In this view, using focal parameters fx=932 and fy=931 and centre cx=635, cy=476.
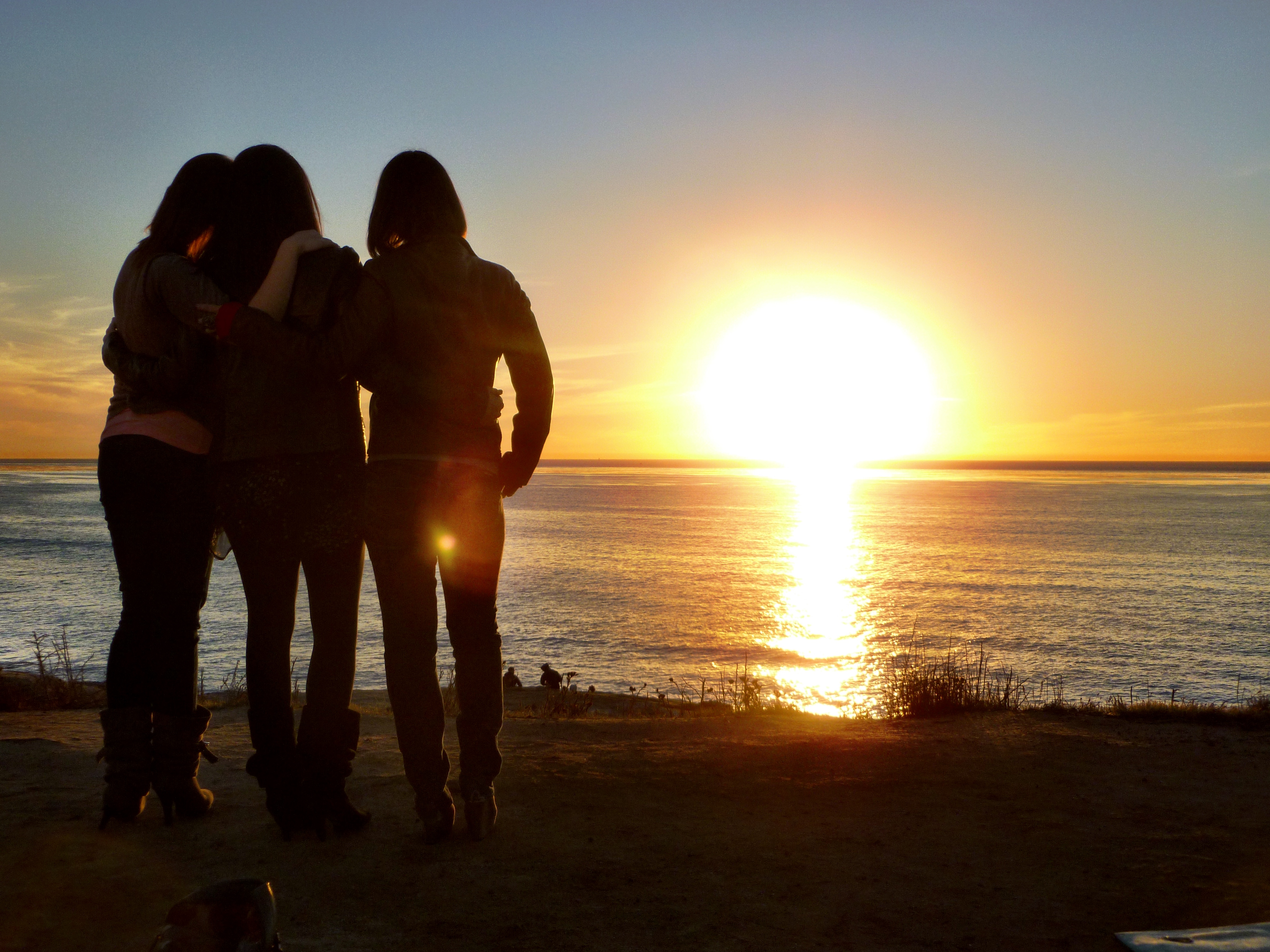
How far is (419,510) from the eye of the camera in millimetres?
2959

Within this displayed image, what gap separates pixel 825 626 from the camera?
2438 centimetres

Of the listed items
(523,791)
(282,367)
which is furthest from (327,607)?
(523,791)

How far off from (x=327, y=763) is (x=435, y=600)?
634 mm

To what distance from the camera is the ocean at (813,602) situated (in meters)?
17.2

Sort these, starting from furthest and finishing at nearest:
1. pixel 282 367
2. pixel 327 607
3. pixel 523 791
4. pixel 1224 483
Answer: pixel 1224 483 < pixel 523 791 < pixel 327 607 < pixel 282 367

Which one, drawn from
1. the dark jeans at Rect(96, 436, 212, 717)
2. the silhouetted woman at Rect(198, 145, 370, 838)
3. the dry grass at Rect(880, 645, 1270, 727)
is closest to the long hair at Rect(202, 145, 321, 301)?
the silhouetted woman at Rect(198, 145, 370, 838)

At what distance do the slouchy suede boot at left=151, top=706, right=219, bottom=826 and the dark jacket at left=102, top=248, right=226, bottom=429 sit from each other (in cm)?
102

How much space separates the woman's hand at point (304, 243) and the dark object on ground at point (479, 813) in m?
1.83

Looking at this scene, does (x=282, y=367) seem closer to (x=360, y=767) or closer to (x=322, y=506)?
(x=322, y=506)

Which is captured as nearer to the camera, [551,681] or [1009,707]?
[1009,707]

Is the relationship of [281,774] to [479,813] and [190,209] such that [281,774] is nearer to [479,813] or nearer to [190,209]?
[479,813]

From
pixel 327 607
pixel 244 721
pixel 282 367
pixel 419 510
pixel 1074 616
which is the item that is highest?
pixel 282 367

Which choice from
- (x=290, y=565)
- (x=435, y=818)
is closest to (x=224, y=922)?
(x=435, y=818)

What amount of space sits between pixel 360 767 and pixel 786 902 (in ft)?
6.80
